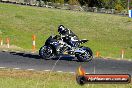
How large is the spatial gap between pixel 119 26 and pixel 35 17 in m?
12.3

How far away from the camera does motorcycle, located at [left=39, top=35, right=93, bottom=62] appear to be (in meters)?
20.6

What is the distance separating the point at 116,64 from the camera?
21.4 m

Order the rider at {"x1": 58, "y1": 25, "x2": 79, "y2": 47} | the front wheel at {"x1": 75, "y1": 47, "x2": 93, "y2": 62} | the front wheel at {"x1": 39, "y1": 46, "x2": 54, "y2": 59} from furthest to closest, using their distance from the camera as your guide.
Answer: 1. the rider at {"x1": 58, "y1": 25, "x2": 79, "y2": 47}
2. the front wheel at {"x1": 75, "y1": 47, "x2": 93, "y2": 62}
3. the front wheel at {"x1": 39, "y1": 46, "x2": 54, "y2": 59}

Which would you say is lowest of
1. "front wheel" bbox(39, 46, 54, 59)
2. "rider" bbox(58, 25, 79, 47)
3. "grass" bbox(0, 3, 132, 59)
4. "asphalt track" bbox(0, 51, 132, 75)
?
"grass" bbox(0, 3, 132, 59)

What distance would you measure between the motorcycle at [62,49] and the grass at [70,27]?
1705 centimetres

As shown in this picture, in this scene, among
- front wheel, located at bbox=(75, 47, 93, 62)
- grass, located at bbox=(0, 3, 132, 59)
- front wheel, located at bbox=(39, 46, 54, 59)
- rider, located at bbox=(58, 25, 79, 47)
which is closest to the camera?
front wheel, located at bbox=(39, 46, 54, 59)

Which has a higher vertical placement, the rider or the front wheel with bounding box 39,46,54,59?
the rider

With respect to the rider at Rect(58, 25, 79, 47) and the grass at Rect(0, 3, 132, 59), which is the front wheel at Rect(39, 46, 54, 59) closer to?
the rider at Rect(58, 25, 79, 47)

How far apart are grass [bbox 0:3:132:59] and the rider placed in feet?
56.0

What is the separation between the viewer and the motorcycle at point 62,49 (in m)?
20.6

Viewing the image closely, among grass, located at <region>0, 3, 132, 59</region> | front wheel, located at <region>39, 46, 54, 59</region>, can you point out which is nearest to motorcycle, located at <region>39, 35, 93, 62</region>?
front wheel, located at <region>39, 46, 54, 59</region>

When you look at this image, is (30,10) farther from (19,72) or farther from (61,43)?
(19,72)

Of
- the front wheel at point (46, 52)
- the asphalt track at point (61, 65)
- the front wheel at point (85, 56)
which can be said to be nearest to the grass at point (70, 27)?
the asphalt track at point (61, 65)

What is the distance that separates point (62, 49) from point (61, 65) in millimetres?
2215
